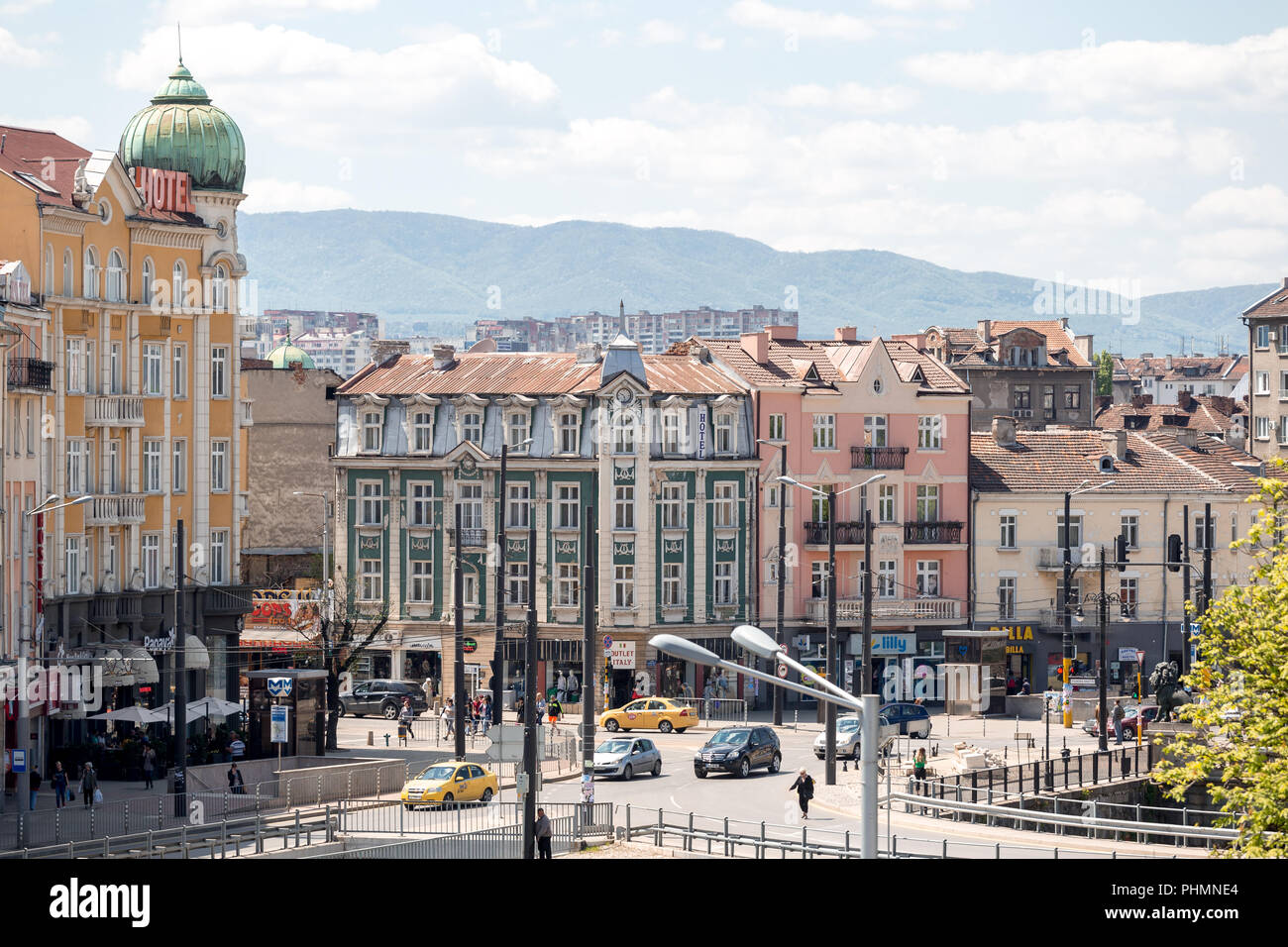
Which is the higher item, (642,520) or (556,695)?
(642,520)

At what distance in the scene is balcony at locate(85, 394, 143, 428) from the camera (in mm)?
62469

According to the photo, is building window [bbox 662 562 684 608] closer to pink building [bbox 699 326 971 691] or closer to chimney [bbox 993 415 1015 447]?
pink building [bbox 699 326 971 691]

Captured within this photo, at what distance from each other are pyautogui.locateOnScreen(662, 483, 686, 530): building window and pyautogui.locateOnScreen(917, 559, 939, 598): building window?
10.6 m

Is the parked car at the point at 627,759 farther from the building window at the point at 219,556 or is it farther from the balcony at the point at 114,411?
the balcony at the point at 114,411

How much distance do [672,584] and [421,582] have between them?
32.3ft

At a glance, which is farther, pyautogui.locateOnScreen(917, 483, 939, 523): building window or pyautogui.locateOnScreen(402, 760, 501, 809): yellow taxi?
pyautogui.locateOnScreen(917, 483, 939, 523): building window

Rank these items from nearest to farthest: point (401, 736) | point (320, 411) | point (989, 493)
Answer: point (401, 736)
point (989, 493)
point (320, 411)

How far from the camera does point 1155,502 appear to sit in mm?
86062

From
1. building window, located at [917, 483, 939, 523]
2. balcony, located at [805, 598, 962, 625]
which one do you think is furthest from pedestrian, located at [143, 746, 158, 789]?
building window, located at [917, 483, 939, 523]

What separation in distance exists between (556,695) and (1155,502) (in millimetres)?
25788

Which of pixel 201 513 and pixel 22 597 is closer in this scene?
pixel 22 597

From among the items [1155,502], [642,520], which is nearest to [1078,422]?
[1155,502]

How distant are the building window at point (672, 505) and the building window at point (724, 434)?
7.33 feet
